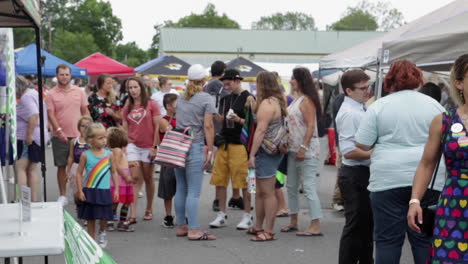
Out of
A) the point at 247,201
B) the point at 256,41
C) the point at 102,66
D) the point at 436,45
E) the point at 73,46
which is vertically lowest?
the point at 247,201

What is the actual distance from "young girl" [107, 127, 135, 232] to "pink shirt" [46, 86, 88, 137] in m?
1.57

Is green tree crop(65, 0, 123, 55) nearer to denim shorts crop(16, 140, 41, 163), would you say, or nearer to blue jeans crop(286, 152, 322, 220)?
denim shorts crop(16, 140, 41, 163)

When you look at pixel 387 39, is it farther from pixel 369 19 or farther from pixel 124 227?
pixel 369 19

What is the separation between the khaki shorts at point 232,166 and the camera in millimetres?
8383

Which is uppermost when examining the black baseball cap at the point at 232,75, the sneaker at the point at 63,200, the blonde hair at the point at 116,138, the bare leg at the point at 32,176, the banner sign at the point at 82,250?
the black baseball cap at the point at 232,75

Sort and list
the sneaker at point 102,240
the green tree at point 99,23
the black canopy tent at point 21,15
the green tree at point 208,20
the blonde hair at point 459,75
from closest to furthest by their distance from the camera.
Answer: the blonde hair at point 459,75 < the black canopy tent at point 21,15 < the sneaker at point 102,240 < the green tree at point 99,23 < the green tree at point 208,20

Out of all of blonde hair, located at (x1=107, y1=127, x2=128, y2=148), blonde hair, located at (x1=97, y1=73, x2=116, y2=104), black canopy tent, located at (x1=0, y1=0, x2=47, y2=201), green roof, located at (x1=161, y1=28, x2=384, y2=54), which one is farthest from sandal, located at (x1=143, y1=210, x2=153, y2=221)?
green roof, located at (x1=161, y1=28, x2=384, y2=54)

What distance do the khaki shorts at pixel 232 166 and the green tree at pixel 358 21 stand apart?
128 meters

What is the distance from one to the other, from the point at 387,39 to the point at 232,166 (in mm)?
3652

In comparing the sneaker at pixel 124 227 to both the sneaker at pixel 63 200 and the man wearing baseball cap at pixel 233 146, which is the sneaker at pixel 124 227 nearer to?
the man wearing baseball cap at pixel 233 146

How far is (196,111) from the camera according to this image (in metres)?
7.82

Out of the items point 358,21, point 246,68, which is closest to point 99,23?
point 358,21

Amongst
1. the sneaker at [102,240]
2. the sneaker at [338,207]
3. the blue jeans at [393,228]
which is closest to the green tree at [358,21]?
the sneaker at [338,207]

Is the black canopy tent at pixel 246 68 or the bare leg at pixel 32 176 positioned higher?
the black canopy tent at pixel 246 68
